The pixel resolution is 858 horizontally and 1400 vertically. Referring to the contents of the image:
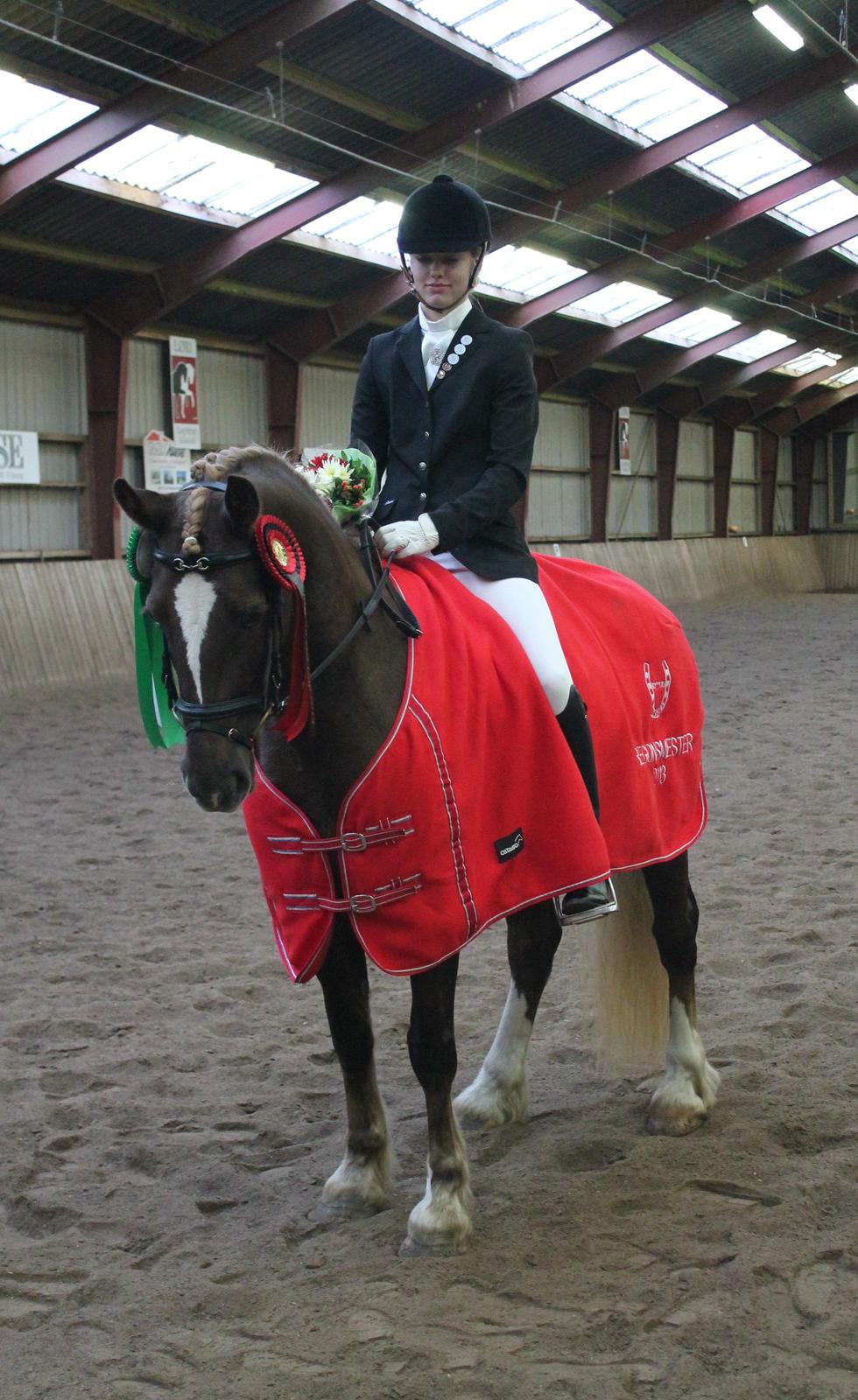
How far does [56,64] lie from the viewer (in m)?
8.98

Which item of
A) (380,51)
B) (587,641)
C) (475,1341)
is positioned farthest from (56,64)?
(475,1341)

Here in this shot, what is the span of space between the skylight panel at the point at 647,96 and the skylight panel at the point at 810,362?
1251cm

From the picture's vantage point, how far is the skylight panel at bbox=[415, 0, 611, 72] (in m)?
9.81

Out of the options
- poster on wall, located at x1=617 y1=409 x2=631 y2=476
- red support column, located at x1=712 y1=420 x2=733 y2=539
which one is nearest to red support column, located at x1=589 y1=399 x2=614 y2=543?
poster on wall, located at x1=617 y1=409 x2=631 y2=476

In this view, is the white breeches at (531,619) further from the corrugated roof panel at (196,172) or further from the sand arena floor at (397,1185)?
Answer: the corrugated roof panel at (196,172)

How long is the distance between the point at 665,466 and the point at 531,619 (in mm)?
20984

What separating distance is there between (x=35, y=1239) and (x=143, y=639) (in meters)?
1.22

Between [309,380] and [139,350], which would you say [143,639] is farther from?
[309,380]

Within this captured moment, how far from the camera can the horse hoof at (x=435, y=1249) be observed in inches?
94.0

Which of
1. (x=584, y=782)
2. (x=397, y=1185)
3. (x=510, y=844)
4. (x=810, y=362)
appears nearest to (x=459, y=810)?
(x=510, y=844)

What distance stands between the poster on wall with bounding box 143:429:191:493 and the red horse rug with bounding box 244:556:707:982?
1075 centimetres

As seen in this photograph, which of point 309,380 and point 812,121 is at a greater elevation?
point 812,121

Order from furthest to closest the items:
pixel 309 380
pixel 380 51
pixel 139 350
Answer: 1. pixel 309 380
2. pixel 139 350
3. pixel 380 51

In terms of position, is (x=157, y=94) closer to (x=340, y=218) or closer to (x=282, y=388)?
A: (x=340, y=218)
